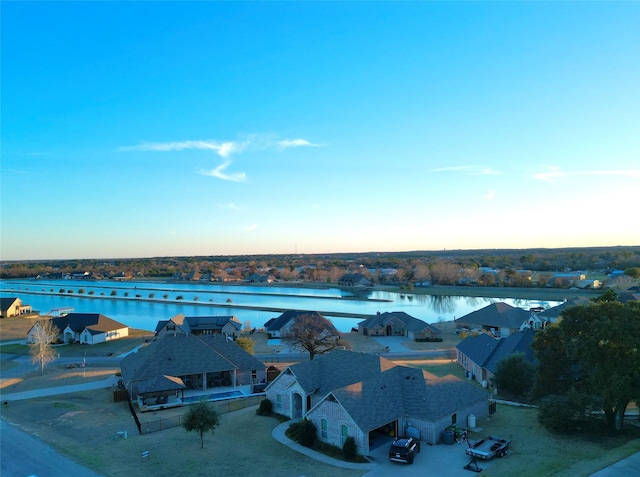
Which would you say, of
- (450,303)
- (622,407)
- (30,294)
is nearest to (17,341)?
(622,407)

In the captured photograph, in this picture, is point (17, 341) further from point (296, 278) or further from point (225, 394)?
point (296, 278)

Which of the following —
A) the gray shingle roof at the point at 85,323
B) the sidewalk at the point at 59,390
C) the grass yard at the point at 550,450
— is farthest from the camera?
the gray shingle roof at the point at 85,323

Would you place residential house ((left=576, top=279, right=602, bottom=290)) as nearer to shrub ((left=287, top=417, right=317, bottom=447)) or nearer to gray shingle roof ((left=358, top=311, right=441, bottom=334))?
gray shingle roof ((left=358, top=311, right=441, bottom=334))

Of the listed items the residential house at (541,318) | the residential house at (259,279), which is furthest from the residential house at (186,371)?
the residential house at (259,279)

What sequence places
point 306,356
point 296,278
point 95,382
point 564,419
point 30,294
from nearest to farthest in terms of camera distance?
1. point 564,419
2. point 95,382
3. point 306,356
4. point 30,294
5. point 296,278

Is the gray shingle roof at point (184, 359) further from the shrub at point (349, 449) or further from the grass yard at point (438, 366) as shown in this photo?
the shrub at point (349, 449)

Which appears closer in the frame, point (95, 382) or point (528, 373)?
point (528, 373)

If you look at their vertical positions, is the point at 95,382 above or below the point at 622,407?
below
